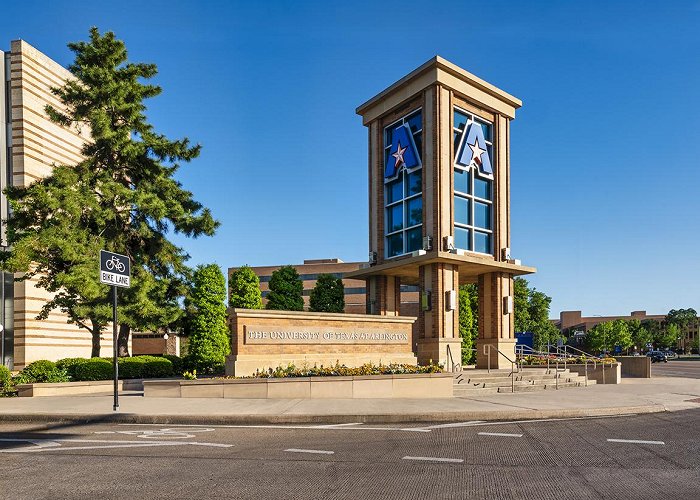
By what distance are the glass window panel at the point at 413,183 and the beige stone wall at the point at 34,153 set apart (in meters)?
21.5

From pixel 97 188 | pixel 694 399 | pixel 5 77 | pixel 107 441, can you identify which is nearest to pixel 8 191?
pixel 97 188

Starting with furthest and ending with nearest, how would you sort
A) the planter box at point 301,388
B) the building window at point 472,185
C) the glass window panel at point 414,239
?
the building window at point 472,185, the glass window panel at point 414,239, the planter box at point 301,388

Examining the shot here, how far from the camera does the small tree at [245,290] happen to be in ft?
90.4

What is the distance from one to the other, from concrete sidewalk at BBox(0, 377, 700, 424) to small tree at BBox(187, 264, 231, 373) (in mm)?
7096

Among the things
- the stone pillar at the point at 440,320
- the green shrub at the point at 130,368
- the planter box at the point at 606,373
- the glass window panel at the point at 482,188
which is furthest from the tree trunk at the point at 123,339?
the planter box at the point at 606,373

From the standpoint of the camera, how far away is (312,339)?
66.1 feet

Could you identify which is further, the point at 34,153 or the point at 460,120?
the point at 34,153

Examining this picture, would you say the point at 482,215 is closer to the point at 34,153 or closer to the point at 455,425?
the point at 455,425

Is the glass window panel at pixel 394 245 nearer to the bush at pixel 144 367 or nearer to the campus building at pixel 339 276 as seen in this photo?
the bush at pixel 144 367

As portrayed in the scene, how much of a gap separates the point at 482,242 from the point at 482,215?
136 centimetres

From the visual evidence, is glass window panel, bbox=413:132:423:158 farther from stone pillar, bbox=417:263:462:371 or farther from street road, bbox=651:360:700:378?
street road, bbox=651:360:700:378

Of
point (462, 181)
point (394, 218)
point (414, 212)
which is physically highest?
point (462, 181)

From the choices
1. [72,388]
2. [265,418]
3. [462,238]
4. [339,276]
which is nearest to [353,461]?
[265,418]

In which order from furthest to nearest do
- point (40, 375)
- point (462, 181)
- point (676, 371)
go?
point (676, 371) → point (462, 181) → point (40, 375)
